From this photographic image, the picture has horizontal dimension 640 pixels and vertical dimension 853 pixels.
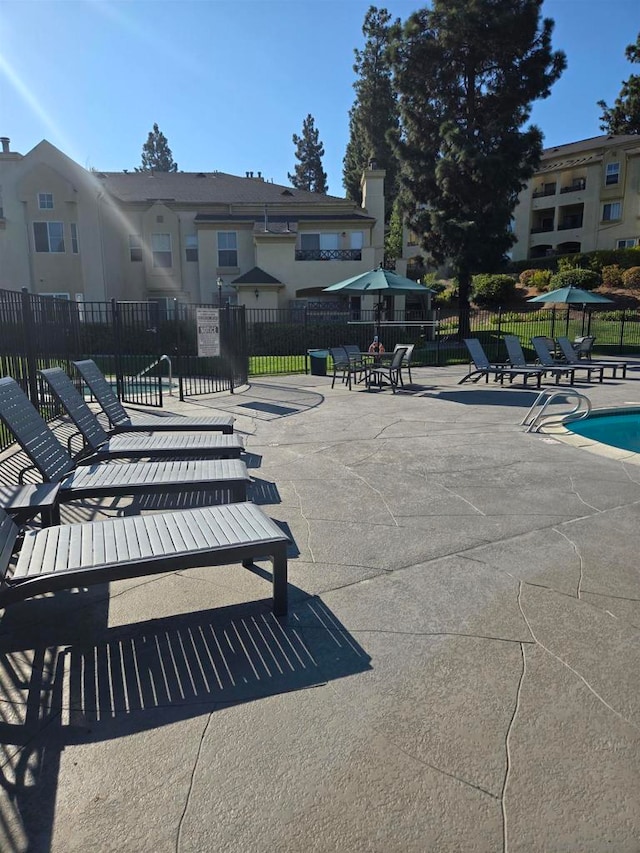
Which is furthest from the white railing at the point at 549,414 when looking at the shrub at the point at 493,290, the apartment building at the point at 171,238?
the shrub at the point at 493,290

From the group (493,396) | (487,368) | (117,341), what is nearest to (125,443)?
(117,341)

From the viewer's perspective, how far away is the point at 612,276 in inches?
1323

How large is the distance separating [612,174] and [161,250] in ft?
110

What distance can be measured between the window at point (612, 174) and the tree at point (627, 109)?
11.3 m

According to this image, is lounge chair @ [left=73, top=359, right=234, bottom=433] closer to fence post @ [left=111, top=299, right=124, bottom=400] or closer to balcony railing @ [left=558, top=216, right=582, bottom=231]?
fence post @ [left=111, top=299, right=124, bottom=400]

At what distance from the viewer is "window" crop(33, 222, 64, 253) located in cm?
2967

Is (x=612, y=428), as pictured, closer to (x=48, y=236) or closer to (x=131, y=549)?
(x=131, y=549)

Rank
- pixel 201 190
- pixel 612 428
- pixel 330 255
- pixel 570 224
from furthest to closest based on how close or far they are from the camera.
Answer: pixel 570 224 < pixel 201 190 < pixel 330 255 < pixel 612 428

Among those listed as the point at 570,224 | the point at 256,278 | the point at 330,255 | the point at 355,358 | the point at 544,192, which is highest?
the point at 544,192

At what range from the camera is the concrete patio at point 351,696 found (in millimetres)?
1961

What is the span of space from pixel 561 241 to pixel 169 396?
41.9 m

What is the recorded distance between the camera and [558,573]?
382 cm

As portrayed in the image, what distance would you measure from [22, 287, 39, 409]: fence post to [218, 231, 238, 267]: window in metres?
25.1

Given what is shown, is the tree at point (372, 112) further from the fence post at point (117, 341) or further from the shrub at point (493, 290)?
the fence post at point (117, 341)
